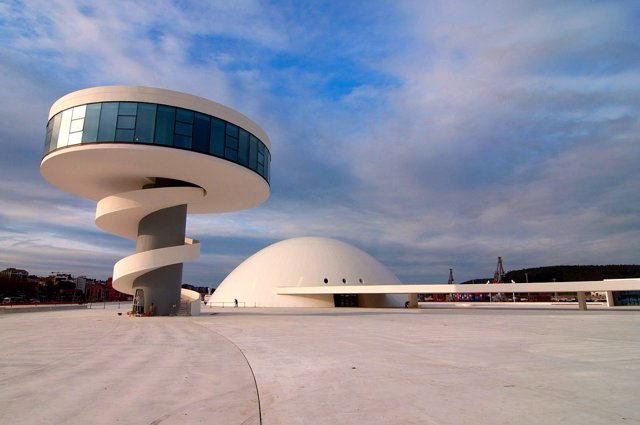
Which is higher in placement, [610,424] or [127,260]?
[127,260]

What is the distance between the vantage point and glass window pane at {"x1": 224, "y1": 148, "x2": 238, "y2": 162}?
28634 millimetres

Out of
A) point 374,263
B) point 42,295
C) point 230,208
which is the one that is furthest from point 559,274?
point 42,295

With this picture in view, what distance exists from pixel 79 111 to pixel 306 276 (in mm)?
36836

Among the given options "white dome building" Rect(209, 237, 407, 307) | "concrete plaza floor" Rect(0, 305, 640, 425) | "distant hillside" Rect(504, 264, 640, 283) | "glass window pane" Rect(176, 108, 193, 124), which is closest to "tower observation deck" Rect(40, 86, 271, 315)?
"glass window pane" Rect(176, 108, 193, 124)

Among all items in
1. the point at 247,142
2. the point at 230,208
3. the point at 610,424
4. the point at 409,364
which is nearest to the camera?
the point at 610,424

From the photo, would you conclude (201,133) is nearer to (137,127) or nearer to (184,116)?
(184,116)

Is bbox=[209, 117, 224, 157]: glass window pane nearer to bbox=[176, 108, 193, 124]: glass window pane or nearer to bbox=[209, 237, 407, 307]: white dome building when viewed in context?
bbox=[176, 108, 193, 124]: glass window pane

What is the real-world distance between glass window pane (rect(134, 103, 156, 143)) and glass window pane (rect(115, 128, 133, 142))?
351mm

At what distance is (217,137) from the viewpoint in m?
28.3

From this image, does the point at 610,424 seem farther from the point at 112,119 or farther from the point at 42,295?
the point at 42,295

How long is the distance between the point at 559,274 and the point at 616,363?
676ft

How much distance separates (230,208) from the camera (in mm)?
39906

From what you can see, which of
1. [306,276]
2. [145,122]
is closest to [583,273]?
[306,276]

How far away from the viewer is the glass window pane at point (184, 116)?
27.1m
